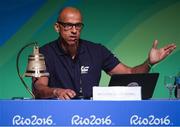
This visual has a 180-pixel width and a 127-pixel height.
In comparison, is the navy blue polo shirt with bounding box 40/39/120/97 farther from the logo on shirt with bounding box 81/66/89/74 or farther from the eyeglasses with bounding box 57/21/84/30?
the eyeglasses with bounding box 57/21/84/30

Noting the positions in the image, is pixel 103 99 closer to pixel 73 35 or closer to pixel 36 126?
pixel 36 126

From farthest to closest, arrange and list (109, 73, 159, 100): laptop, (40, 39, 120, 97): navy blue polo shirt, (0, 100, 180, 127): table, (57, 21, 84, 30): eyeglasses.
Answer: (40, 39, 120, 97): navy blue polo shirt → (57, 21, 84, 30): eyeglasses → (109, 73, 159, 100): laptop → (0, 100, 180, 127): table

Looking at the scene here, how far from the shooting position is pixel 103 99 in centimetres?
251

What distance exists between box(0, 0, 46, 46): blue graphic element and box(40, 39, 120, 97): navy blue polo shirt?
1.36 meters

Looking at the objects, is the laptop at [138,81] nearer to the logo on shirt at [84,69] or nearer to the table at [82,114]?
the table at [82,114]

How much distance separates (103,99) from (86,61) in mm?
1127

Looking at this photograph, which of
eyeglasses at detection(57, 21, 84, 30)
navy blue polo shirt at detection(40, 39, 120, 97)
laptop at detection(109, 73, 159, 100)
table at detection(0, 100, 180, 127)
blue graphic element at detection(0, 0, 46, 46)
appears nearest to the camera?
table at detection(0, 100, 180, 127)

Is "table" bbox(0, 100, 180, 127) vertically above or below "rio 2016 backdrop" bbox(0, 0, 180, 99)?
below

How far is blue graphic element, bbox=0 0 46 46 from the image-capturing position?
4895 millimetres

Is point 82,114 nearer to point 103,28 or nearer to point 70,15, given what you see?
point 70,15

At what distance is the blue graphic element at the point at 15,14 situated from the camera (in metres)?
4.89

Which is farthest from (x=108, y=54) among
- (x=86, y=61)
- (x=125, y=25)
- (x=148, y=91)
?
(x=125, y=25)

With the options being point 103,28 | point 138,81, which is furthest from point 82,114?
point 103,28

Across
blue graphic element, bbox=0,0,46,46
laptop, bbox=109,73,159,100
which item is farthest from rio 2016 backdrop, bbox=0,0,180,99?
laptop, bbox=109,73,159,100
